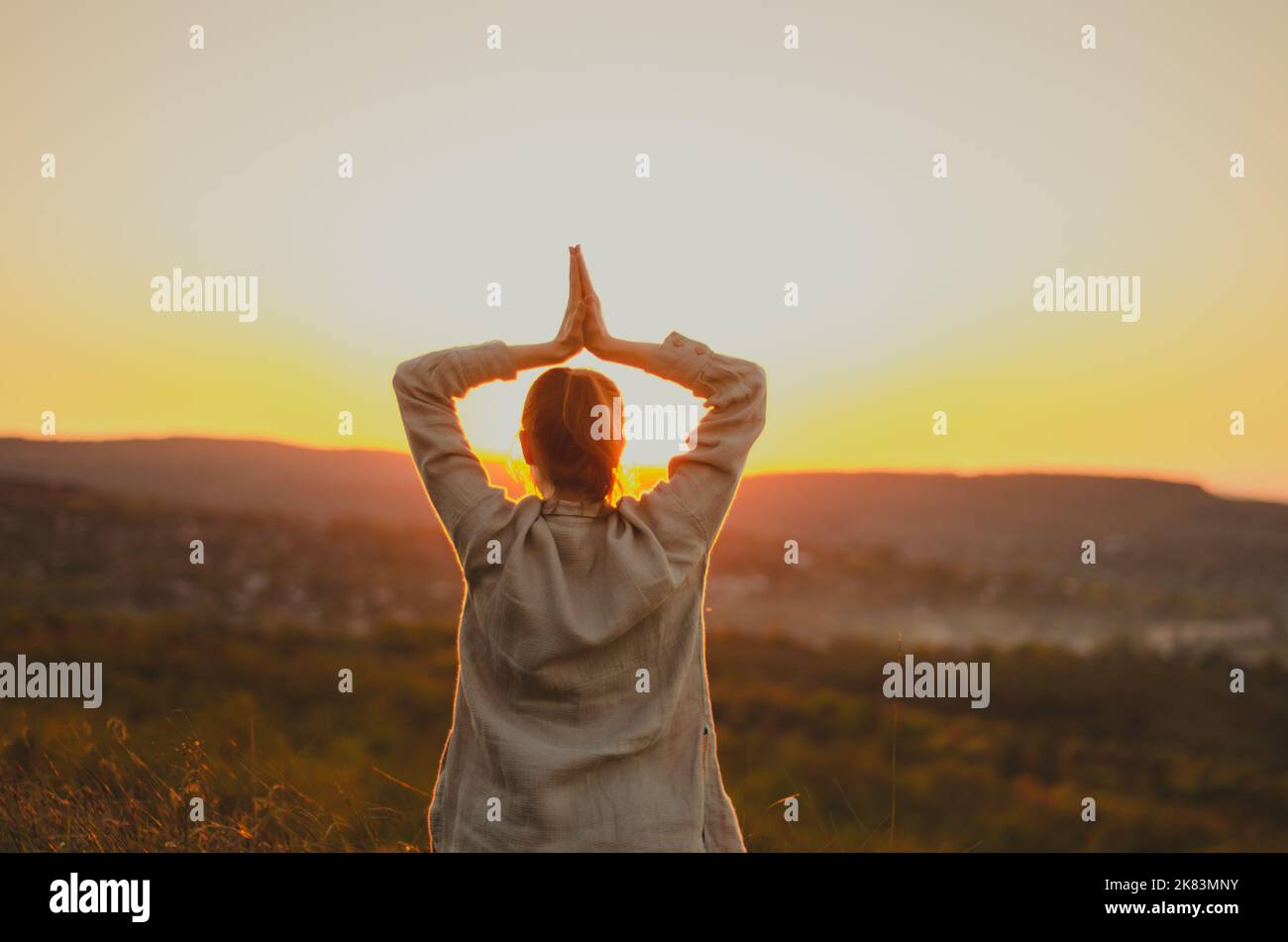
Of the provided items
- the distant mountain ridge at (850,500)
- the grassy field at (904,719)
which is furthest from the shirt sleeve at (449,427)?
the distant mountain ridge at (850,500)

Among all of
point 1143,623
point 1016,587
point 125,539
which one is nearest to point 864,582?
point 1016,587

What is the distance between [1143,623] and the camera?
3127cm

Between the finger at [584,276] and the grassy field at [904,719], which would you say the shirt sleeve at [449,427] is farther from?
the grassy field at [904,719]

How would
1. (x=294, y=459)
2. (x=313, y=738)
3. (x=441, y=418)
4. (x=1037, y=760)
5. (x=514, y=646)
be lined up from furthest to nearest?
1. (x=294, y=459)
2. (x=1037, y=760)
3. (x=313, y=738)
4. (x=441, y=418)
5. (x=514, y=646)

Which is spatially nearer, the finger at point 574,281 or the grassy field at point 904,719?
the finger at point 574,281

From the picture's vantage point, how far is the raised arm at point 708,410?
2211 millimetres

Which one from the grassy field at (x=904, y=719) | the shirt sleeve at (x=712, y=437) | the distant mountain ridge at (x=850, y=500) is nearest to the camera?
the shirt sleeve at (x=712, y=437)

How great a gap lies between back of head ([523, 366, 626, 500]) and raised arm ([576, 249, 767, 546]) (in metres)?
0.11

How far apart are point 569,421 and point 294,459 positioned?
30.4 metres

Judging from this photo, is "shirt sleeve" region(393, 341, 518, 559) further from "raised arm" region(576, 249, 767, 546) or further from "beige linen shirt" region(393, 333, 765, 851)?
"raised arm" region(576, 249, 767, 546)

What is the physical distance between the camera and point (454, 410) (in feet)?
7.55

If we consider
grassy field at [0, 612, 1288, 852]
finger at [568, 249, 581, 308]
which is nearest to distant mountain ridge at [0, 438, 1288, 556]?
grassy field at [0, 612, 1288, 852]

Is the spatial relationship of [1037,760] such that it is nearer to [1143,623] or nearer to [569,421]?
[1143,623]

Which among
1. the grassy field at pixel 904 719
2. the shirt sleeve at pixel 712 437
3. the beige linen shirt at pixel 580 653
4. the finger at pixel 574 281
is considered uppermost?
the finger at pixel 574 281
